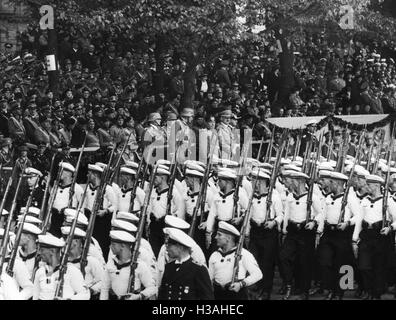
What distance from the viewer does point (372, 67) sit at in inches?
797

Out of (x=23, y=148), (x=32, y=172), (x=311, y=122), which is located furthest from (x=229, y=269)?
(x=311, y=122)

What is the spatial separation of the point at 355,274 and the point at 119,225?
10.7 feet

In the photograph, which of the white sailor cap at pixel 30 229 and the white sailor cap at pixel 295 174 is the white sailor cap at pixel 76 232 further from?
the white sailor cap at pixel 295 174

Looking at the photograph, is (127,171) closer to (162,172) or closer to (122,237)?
(162,172)

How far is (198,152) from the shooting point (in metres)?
16.1

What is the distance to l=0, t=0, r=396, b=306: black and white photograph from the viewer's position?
10078mm

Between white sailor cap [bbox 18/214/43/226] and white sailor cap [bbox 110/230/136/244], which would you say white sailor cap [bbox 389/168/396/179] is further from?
white sailor cap [bbox 18/214/43/226]

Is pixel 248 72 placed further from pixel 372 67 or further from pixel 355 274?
pixel 355 274

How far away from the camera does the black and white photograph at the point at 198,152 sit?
1008 centimetres

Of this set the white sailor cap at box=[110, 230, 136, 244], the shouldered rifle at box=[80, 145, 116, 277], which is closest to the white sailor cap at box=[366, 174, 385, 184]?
the shouldered rifle at box=[80, 145, 116, 277]

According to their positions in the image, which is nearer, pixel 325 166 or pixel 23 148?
pixel 325 166

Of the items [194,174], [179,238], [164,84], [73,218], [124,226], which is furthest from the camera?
[164,84]

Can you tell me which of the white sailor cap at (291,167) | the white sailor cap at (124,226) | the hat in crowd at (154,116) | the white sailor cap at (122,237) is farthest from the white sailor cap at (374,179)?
the hat in crowd at (154,116)

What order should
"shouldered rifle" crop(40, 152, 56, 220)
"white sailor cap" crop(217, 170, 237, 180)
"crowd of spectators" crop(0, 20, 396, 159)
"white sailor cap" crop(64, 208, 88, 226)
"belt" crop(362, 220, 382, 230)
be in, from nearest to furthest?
"white sailor cap" crop(64, 208, 88, 226) → "belt" crop(362, 220, 382, 230) → "white sailor cap" crop(217, 170, 237, 180) → "shouldered rifle" crop(40, 152, 56, 220) → "crowd of spectators" crop(0, 20, 396, 159)
